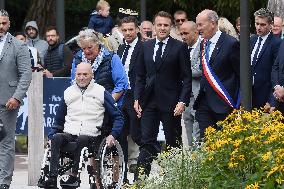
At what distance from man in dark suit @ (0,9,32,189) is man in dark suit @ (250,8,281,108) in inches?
104

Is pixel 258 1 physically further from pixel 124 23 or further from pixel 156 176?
pixel 156 176

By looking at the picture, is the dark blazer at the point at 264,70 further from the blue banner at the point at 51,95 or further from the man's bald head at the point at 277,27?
the blue banner at the point at 51,95

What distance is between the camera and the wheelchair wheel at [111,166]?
562 inches

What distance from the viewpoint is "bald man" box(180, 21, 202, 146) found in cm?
1612

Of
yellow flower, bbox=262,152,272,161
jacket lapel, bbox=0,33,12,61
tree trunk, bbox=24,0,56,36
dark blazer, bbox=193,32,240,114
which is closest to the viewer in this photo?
yellow flower, bbox=262,152,272,161

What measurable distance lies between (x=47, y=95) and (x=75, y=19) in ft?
76.5

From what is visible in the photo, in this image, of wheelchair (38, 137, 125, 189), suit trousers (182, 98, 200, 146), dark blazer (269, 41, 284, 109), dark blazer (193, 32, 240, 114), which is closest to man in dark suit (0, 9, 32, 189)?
wheelchair (38, 137, 125, 189)

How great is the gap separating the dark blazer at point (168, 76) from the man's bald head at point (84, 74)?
654mm

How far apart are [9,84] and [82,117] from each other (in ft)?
3.76

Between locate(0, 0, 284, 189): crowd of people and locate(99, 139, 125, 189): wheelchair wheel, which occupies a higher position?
locate(0, 0, 284, 189): crowd of people

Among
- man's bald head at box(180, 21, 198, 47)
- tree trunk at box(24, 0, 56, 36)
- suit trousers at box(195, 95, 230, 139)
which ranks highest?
tree trunk at box(24, 0, 56, 36)

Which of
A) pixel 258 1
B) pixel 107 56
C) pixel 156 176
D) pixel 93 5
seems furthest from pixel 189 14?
pixel 156 176

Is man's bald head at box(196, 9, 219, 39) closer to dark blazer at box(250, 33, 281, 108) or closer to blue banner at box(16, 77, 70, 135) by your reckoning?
dark blazer at box(250, 33, 281, 108)

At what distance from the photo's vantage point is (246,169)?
33.2ft
